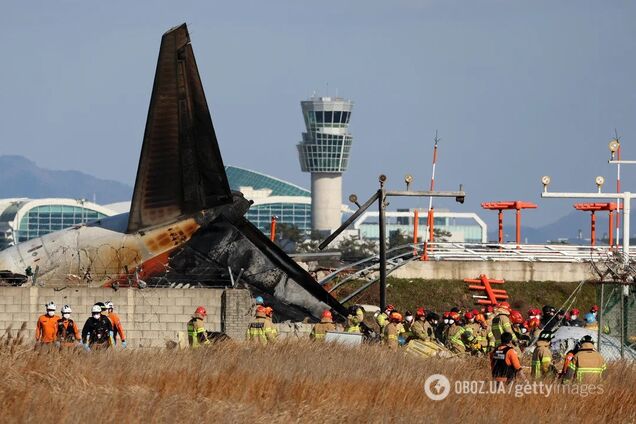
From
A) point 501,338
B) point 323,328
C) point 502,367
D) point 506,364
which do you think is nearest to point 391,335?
point 323,328

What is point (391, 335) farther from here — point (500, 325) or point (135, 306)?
point (135, 306)

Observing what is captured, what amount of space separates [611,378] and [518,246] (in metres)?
33.2

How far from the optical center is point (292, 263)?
129 ft

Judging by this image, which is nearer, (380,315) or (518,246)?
(380,315)

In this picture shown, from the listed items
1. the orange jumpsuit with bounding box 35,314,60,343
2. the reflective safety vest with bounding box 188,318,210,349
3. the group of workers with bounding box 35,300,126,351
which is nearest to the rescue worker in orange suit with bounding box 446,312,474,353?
the reflective safety vest with bounding box 188,318,210,349

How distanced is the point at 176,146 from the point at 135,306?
5.06 m

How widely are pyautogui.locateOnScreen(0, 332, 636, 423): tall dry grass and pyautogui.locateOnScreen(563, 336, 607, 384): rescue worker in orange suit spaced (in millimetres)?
437

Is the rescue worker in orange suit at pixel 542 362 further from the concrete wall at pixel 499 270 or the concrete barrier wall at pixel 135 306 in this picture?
the concrete wall at pixel 499 270

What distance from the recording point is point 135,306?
36.2 meters

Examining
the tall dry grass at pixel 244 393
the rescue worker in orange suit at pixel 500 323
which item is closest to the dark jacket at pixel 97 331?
the tall dry grass at pixel 244 393

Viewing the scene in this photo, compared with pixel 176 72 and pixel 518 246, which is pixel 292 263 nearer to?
pixel 176 72

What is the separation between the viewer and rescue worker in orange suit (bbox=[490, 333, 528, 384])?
24656 millimetres

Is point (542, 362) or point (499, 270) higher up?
point (499, 270)

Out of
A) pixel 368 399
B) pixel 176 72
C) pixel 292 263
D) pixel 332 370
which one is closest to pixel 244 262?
pixel 292 263
